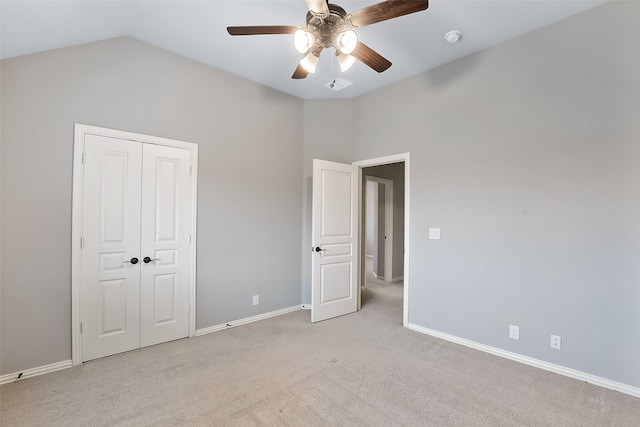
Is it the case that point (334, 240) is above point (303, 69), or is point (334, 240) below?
Result: below

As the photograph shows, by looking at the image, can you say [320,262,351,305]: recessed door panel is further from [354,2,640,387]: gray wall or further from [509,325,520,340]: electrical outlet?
[509,325,520,340]: electrical outlet

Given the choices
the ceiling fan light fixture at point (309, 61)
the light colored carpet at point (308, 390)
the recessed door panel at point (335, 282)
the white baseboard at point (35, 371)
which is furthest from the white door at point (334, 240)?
the white baseboard at point (35, 371)

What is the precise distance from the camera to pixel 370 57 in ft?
7.07

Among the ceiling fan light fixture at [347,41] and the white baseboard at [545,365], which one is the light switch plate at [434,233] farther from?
the ceiling fan light fixture at [347,41]

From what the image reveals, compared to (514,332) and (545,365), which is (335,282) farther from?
(545,365)

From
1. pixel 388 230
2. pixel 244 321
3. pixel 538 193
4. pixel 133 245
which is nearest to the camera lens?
pixel 538 193

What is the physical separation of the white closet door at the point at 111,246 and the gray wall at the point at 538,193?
300 centimetres

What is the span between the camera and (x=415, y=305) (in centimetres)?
345

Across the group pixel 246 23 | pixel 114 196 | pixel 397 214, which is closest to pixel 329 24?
pixel 246 23

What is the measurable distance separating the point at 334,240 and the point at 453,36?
2541 millimetres

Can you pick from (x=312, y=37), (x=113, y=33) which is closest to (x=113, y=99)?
(x=113, y=33)

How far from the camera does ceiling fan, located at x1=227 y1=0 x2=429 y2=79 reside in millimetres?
1706

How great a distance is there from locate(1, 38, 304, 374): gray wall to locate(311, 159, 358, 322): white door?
55cm

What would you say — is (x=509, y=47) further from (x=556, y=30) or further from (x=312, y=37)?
(x=312, y=37)
